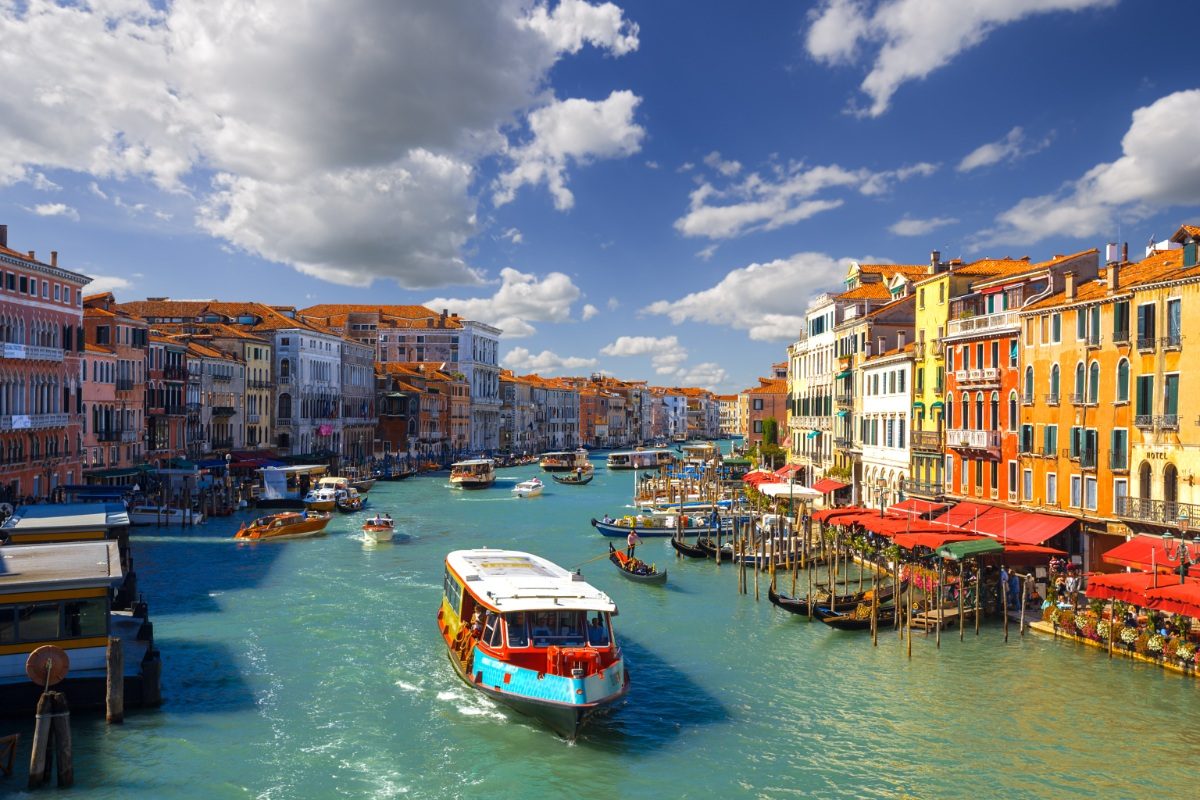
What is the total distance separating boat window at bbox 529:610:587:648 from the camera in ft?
54.2

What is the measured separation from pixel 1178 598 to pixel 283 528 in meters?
31.8

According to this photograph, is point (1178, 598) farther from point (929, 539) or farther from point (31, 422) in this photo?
point (31, 422)

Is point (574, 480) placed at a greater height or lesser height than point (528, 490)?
lesser

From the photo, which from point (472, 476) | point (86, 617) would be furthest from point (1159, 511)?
point (472, 476)

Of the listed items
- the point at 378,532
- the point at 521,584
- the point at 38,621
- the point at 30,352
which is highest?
the point at 30,352

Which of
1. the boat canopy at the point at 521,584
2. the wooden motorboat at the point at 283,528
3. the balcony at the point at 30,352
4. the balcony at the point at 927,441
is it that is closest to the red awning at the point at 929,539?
the balcony at the point at 927,441

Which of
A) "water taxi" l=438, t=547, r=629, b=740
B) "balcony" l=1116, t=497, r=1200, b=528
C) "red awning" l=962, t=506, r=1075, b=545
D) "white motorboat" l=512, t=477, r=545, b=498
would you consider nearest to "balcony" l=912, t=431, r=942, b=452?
"red awning" l=962, t=506, r=1075, b=545

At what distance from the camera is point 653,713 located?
56.9ft

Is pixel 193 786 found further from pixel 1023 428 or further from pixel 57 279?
pixel 57 279

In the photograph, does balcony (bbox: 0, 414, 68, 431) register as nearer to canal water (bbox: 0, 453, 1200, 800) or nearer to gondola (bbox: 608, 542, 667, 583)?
canal water (bbox: 0, 453, 1200, 800)

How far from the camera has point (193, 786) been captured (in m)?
14.1

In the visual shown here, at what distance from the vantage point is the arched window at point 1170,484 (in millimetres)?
22344

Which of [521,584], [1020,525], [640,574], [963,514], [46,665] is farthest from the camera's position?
[640,574]

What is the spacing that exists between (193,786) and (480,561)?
26.8ft
